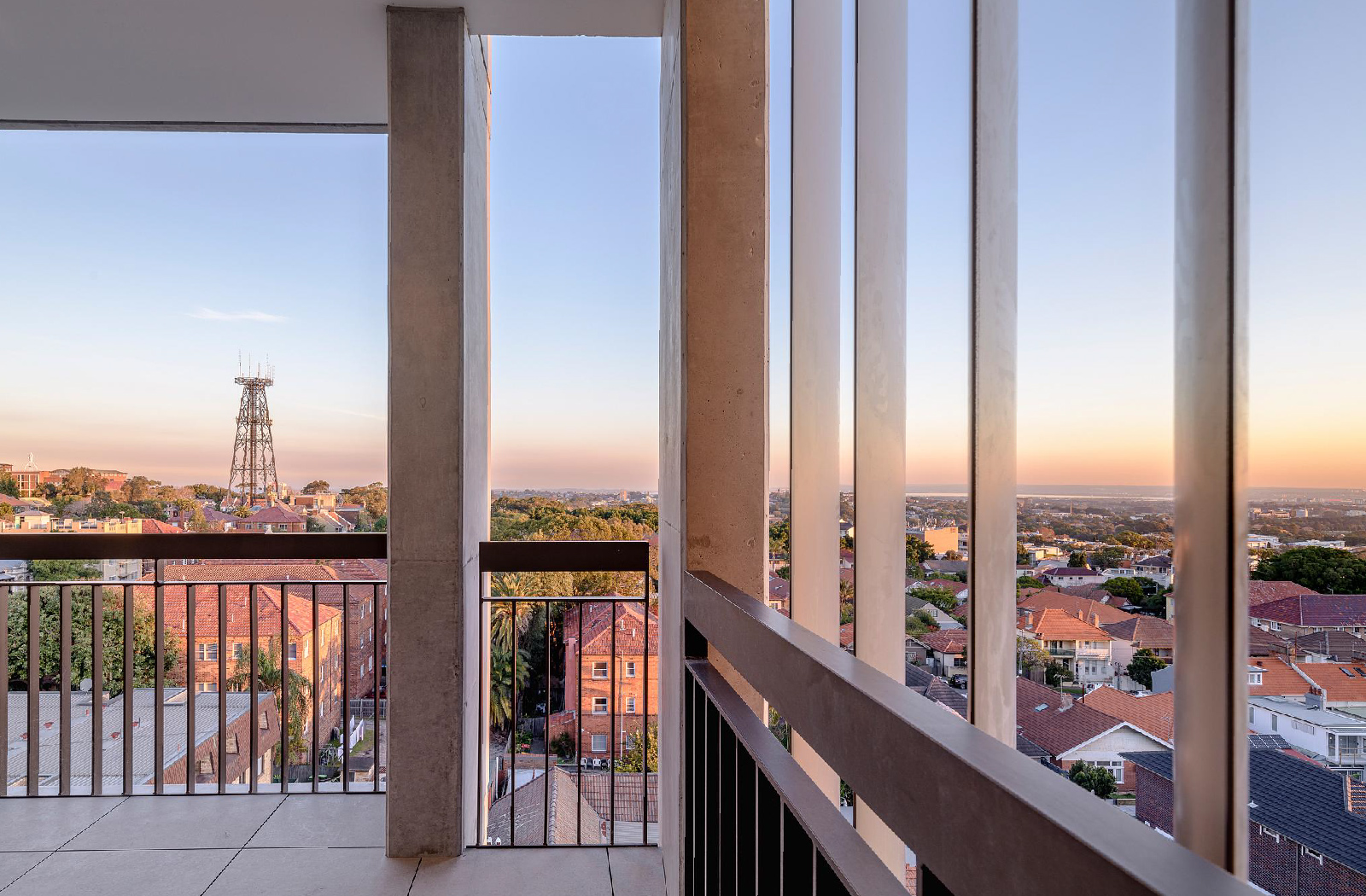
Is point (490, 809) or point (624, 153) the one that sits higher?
point (624, 153)

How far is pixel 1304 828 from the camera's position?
433mm

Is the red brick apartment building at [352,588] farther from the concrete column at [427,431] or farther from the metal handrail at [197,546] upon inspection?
the concrete column at [427,431]

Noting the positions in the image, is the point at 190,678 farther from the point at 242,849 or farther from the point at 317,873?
the point at 317,873

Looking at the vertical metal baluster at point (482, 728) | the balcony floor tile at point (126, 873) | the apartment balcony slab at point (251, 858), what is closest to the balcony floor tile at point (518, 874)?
the apartment balcony slab at point (251, 858)

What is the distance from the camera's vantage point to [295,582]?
9.68 feet

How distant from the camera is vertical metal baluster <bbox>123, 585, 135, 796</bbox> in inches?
113

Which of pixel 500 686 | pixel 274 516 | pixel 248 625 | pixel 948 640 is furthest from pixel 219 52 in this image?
pixel 948 640

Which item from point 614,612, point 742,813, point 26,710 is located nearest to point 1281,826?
point 742,813

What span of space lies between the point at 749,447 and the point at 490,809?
2.06 metres

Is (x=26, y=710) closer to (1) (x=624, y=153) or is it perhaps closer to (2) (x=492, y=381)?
(2) (x=492, y=381)

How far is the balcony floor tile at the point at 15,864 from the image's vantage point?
2.24 m

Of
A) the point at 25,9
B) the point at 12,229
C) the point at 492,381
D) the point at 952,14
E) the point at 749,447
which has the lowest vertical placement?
the point at 749,447

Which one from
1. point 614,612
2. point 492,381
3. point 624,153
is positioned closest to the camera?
point 614,612

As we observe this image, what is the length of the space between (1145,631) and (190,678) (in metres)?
3.37
